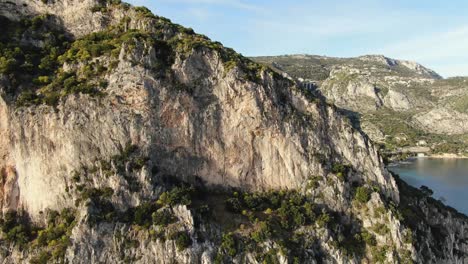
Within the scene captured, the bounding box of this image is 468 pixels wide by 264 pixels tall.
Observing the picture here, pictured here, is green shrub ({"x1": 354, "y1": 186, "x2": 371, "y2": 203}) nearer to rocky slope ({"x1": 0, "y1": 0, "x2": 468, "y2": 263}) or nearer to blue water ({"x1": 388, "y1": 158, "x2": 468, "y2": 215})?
rocky slope ({"x1": 0, "y1": 0, "x2": 468, "y2": 263})

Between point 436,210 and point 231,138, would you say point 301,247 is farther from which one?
point 436,210

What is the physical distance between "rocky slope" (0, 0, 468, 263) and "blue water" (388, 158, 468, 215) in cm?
6007

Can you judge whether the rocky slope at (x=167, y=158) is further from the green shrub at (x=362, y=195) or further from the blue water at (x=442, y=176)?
the blue water at (x=442, y=176)

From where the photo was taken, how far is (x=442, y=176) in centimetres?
14438

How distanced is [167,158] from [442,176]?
12831cm

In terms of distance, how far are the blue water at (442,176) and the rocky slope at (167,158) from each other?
60068 millimetres

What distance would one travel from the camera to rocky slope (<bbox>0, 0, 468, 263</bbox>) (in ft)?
137

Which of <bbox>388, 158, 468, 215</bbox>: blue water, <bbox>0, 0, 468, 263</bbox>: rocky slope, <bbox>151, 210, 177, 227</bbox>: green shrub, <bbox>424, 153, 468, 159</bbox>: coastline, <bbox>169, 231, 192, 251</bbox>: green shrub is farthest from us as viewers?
<bbox>424, 153, 468, 159</bbox>: coastline

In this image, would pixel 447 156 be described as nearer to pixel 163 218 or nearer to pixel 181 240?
pixel 181 240

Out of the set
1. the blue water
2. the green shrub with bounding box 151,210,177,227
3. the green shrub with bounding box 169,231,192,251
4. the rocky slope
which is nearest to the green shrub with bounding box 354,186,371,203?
the rocky slope

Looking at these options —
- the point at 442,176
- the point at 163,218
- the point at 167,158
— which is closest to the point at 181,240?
the point at 163,218

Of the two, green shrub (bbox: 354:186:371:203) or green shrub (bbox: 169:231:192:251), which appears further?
green shrub (bbox: 354:186:371:203)

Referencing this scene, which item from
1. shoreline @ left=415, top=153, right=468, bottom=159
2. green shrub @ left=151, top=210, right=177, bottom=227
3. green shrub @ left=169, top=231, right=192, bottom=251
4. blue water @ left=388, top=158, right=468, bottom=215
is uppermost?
green shrub @ left=151, top=210, right=177, bottom=227

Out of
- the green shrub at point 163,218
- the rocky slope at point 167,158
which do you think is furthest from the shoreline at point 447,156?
the green shrub at point 163,218
